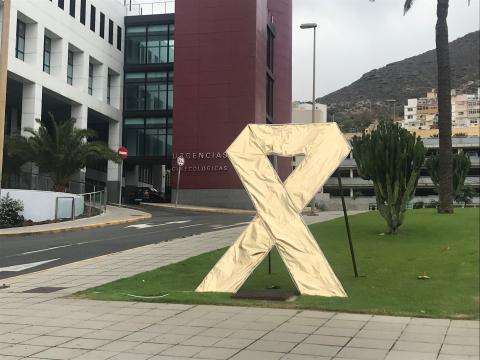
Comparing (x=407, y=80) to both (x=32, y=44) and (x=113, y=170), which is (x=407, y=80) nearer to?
(x=32, y=44)

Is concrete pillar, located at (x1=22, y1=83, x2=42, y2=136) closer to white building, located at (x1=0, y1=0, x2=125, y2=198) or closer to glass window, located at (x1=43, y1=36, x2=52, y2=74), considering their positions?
white building, located at (x1=0, y1=0, x2=125, y2=198)

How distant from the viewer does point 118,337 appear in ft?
21.0

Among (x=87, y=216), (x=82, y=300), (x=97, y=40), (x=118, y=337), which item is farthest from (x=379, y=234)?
(x=97, y=40)

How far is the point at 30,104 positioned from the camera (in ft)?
120

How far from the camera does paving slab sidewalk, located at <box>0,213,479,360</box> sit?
173 inches

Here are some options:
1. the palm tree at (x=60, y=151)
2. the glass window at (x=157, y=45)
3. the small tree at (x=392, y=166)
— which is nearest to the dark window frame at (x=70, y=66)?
the glass window at (x=157, y=45)

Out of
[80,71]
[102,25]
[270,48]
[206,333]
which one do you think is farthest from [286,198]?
[102,25]

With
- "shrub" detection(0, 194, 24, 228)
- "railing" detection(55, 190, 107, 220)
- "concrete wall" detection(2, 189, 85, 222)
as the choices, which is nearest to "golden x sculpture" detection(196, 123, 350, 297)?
"shrub" detection(0, 194, 24, 228)

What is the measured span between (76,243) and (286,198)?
1196 cm

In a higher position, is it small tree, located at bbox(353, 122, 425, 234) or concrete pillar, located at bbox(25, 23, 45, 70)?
concrete pillar, located at bbox(25, 23, 45, 70)

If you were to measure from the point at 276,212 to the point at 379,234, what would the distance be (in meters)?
7.09

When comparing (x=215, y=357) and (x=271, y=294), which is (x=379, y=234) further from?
(x=215, y=357)

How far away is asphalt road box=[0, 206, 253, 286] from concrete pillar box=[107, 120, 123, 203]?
23.5 metres

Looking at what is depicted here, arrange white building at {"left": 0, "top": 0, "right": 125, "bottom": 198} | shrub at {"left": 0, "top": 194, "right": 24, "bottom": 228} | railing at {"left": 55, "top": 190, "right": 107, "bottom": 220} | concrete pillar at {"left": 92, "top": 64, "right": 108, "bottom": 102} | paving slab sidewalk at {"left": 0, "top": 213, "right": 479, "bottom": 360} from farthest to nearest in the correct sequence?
1. concrete pillar at {"left": 92, "top": 64, "right": 108, "bottom": 102}
2. white building at {"left": 0, "top": 0, "right": 125, "bottom": 198}
3. railing at {"left": 55, "top": 190, "right": 107, "bottom": 220}
4. shrub at {"left": 0, "top": 194, "right": 24, "bottom": 228}
5. paving slab sidewalk at {"left": 0, "top": 213, "right": 479, "bottom": 360}
